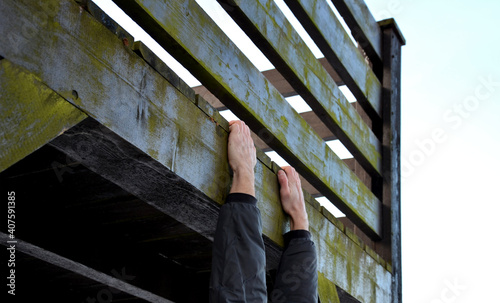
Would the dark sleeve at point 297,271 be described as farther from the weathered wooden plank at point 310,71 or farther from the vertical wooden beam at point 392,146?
the vertical wooden beam at point 392,146

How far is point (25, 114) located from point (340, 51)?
8.00 ft

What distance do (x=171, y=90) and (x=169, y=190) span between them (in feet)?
0.93

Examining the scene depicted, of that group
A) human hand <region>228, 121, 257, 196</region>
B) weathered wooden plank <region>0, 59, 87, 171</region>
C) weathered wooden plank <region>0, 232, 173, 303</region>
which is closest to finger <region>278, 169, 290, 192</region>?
human hand <region>228, 121, 257, 196</region>

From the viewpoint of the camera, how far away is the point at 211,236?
2262 mm

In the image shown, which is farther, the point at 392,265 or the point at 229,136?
the point at 392,265

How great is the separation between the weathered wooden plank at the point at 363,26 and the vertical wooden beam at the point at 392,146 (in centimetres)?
7

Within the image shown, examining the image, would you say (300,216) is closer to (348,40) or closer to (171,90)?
(171,90)

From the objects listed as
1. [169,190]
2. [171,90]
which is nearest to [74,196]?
[169,190]

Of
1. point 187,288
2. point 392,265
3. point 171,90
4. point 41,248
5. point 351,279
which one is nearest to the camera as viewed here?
point 171,90

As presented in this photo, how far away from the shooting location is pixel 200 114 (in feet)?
6.68

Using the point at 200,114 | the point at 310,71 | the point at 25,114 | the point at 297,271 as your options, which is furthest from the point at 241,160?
the point at 310,71

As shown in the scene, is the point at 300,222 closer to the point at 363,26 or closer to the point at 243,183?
the point at 243,183

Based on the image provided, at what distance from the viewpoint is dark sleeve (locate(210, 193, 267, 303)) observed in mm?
2004

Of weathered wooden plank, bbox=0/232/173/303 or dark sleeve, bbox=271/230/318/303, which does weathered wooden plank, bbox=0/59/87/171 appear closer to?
weathered wooden plank, bbox=0/232/173/303
